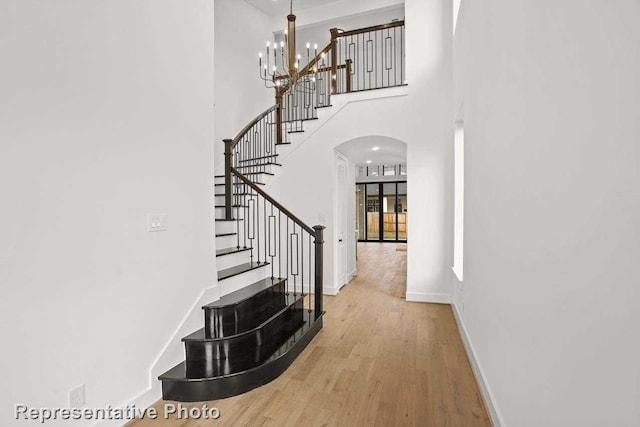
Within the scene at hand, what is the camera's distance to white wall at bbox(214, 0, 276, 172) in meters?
6.37

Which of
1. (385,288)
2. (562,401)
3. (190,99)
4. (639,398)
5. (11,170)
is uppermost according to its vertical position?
(190,99)

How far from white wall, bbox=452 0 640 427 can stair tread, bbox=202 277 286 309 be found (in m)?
2.16

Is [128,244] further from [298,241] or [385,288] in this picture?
[385,288]

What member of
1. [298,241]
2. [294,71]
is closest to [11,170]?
[294,71]

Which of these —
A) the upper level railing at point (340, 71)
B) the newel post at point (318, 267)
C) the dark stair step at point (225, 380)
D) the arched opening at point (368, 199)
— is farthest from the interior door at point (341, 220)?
the dark stair step at point (225, 380)

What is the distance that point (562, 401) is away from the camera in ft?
3.88

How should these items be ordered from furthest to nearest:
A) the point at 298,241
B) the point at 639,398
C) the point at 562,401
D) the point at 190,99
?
the point at 298,241, the point at 190,99, the point at 562,401, the point at 639,398

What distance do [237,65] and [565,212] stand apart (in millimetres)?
6920

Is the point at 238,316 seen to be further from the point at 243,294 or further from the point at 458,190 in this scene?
the point at 458,190

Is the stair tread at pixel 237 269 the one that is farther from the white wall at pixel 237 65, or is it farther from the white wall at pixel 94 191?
the white wall at pixel 237 65

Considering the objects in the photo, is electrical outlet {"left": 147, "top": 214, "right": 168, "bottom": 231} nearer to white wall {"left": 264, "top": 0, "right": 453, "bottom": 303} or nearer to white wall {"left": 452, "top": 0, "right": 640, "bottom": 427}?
white wall {"left": 452, "top": 0, "right": 640, "bottom": 427}

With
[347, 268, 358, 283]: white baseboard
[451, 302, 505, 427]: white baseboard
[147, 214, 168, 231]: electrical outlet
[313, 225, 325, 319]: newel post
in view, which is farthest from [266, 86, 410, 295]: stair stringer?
[147, 214, 168, 231]: electrical outlet

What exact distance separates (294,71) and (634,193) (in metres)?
3.56

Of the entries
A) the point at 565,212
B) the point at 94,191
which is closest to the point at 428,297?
the point at 565,212
